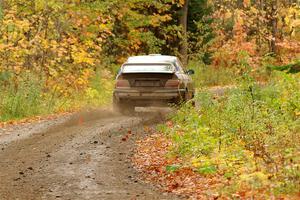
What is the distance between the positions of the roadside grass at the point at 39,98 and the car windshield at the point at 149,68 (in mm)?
3344

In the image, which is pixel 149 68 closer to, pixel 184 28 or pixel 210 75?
pixel 184 28

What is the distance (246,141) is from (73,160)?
323 cm

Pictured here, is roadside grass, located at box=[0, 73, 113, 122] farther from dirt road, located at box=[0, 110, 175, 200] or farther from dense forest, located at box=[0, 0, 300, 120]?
dirt road, located at box=[0, 110, 175, 200]

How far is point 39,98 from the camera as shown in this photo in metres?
19.4

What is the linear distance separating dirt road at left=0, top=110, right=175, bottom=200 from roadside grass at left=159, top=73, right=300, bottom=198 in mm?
1057

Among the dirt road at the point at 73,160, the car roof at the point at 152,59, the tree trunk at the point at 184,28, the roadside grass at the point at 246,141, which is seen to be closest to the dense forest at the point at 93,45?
the tree trunk at the point at 184,28

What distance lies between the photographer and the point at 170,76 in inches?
673

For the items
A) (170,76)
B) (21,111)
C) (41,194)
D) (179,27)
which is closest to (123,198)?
(41,194)

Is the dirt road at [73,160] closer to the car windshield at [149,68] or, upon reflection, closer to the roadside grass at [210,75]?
the car windshield at [149,68]

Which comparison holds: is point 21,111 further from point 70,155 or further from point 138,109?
point 70,155

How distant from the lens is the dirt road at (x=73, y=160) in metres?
8.52

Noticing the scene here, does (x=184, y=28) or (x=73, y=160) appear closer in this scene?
(x=73, y=160)

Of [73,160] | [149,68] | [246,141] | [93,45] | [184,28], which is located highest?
[184,28]

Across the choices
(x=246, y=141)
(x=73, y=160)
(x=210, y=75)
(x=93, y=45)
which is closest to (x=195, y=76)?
(x=210, y=75)
